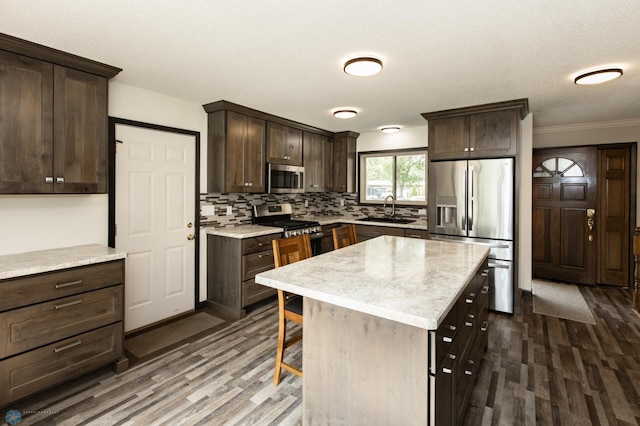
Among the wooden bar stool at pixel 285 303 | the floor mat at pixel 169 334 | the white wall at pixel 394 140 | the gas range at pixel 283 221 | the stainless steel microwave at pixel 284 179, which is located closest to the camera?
the wooden bar stool at pixel 285 303

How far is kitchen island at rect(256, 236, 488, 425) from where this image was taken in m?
1.29

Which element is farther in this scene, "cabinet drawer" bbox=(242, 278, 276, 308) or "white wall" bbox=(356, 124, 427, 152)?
"white wall" bbox=(356, 124, 427, 152)

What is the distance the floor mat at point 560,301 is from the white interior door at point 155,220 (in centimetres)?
418

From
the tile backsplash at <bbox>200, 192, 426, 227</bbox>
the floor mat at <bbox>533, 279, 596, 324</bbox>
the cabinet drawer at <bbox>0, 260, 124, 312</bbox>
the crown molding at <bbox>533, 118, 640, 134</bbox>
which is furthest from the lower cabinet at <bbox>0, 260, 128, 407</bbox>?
the crown molding at <bbox>533, 118, 640, 134</bbox>

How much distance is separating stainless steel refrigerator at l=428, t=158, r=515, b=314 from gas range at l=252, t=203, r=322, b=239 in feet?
5.53

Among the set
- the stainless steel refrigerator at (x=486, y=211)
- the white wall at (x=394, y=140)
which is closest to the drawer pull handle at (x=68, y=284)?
the stainless steel refrigerator at (x=486, y=211)

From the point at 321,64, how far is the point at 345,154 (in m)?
2.93

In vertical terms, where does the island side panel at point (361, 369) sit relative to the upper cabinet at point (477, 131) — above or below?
below

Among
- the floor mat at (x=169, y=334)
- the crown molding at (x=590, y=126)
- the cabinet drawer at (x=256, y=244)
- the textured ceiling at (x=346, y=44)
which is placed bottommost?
the floor mat at (x=169, y=334)

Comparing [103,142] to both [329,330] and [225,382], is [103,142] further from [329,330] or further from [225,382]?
[329,330]

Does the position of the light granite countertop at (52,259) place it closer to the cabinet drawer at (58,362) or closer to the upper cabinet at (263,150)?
the cabinet drawer at (58,362)

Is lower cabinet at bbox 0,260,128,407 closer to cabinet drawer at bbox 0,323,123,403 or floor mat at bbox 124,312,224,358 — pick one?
cabinet drawer at bbox 0,323,123,403

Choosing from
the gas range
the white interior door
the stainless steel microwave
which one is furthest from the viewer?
the stainless steel microwave

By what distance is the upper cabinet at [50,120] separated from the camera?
214 cm
